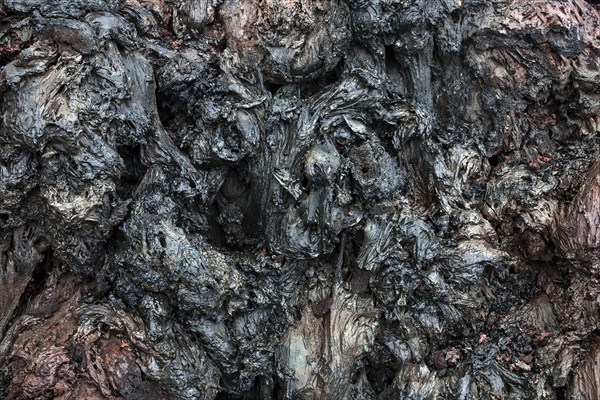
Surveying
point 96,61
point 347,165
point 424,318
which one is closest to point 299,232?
point 347,165

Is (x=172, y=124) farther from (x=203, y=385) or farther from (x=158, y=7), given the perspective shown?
(x=203, y=385)

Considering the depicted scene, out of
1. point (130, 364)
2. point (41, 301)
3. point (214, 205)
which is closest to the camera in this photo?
point (130, 364)

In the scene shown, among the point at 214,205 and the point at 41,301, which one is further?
the point at 214,205

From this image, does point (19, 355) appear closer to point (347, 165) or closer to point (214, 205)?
point (214, 205)

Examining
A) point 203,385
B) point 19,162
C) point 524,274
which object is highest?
point 19,162

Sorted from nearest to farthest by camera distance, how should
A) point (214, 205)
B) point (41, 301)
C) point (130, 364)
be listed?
1. point (130, 364)
2. point (41, 301)
3. point (214, 205)

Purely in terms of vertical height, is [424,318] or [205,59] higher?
[205,59]
